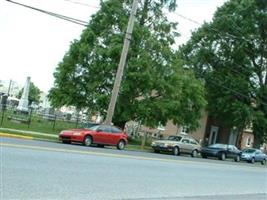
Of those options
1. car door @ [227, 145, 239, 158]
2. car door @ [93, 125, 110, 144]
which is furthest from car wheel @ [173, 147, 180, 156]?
car door @ [227, 145, 239, 158]

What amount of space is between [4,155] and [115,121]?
27586 mm

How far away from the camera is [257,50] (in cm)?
5438

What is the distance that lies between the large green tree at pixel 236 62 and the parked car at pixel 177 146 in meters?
14.0

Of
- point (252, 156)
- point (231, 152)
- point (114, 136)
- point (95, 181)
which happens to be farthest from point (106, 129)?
point (252, 156)

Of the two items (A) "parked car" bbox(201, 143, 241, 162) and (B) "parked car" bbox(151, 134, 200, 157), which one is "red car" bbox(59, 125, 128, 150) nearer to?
(B) "parked car" bbox(151, 134, 200, 157)

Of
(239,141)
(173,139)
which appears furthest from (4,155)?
(239,141)

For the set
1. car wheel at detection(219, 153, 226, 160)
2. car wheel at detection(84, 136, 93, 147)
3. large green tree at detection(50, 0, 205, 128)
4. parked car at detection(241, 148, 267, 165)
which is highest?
large green tree at detection(50, 0, 205, 128)

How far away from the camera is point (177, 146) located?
3712cm

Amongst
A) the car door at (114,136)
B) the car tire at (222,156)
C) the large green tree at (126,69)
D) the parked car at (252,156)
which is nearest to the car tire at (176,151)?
the large green tree at (126,69)

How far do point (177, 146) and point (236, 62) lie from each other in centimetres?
2100

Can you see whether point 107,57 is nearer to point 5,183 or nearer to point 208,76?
point 208,76

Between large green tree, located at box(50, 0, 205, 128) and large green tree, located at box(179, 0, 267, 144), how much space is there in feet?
37.7

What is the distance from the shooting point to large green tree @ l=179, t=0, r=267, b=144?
52.9m

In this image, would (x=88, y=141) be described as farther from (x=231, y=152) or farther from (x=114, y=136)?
(x=231, y=152)
